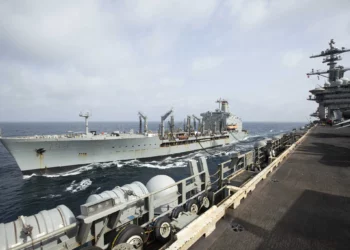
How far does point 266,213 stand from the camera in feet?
16.9

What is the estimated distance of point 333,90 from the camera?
4312 centimetres

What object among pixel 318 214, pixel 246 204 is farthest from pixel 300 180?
pixel 246 204

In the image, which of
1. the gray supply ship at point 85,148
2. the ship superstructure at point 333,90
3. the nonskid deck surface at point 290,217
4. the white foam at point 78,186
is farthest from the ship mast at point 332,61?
the white foam at point 78,186

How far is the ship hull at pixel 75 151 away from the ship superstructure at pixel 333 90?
41.6 m

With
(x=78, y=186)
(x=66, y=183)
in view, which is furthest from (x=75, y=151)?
(x=78, y=186)

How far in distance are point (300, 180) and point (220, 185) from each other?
3.56 meters

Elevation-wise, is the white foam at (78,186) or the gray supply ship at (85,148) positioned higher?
the gray supply ship at (85,148)

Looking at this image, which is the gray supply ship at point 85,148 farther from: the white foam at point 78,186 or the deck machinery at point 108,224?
the deck machinery at point 108,224

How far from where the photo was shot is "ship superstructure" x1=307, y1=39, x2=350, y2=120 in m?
42.4

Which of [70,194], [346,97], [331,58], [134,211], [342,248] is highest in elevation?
[331,58]

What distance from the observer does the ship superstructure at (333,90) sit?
42375 mm

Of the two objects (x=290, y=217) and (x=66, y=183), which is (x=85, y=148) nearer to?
(x=66, y=183)

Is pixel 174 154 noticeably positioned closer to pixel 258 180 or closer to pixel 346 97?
pixel 258 180

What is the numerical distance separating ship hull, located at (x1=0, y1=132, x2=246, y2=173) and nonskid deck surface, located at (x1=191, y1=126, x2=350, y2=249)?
22.6 m
